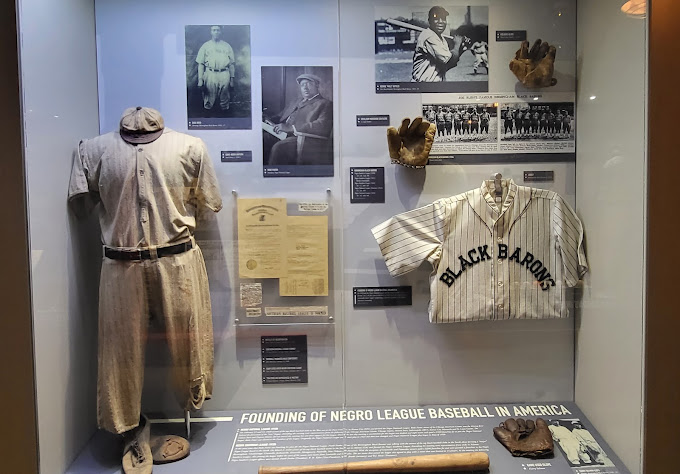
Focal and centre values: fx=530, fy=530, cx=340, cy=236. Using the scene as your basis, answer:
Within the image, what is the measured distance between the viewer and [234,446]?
79.4 inches

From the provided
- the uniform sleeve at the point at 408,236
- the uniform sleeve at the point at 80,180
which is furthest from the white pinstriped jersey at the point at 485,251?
the uniform sleeve at the point at 80,180

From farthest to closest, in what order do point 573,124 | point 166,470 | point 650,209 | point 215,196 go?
point 573,124, point 215,196, point 166,470, point 650,209

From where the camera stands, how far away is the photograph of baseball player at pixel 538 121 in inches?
85.5

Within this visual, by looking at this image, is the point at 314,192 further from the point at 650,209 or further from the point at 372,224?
the point at 650,209

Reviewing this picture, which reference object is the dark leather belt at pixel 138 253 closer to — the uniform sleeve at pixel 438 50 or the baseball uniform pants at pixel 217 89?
the baseball uniform pants at pixel 217 89

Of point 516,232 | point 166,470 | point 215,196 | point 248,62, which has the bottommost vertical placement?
point 166,470

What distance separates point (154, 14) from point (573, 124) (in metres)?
1.74

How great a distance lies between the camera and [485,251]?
7.02ft

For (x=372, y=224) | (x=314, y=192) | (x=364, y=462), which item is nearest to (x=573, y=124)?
(x=372, y=224)

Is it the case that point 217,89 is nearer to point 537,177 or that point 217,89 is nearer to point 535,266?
point 537,177

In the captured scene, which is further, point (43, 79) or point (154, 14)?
point (154, 14)

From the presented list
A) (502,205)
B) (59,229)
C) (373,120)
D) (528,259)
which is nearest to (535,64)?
(502,205)

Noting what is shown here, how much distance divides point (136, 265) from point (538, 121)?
1.67 meters

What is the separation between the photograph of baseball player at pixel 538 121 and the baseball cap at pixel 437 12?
0.45 meters
